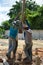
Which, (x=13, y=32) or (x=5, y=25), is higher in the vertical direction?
(x=13, y=32)

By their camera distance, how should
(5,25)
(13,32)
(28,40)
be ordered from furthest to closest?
(5,25) < (13,32) < (28,40)

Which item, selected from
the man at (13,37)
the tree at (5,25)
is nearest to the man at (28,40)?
the man at (13,37)

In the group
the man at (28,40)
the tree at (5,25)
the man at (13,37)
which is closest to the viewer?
the man at (28,40)

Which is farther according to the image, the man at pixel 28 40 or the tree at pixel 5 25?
the tree at pixel 5 25

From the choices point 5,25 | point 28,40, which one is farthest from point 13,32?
point 5,25

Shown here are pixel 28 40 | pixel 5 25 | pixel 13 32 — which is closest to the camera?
pixel 28 40

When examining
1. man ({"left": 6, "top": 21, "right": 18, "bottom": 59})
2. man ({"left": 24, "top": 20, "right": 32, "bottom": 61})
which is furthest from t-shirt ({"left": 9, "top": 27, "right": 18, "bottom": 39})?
man ({"left": 24, "top": 20, "right": 32, "bottom": 61})

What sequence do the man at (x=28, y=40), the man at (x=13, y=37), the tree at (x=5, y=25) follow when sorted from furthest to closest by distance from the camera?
1. the tree at (x=5, y=25)
2. the man at (x=13, y=37)
3. the man at (x=28, y=40)

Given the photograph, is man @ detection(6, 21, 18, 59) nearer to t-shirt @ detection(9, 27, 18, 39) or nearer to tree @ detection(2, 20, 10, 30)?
t-shirt @ detection(9, 27, 18, 39)

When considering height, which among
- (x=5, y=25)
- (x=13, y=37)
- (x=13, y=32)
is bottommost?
(x=5, y=25)

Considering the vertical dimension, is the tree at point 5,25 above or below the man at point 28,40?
below

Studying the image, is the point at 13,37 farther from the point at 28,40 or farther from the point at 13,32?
the point at 28,40

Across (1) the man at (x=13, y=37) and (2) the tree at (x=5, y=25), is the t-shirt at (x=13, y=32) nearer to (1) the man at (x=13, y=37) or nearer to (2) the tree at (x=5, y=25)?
(1) the man at (x=13, y=37)

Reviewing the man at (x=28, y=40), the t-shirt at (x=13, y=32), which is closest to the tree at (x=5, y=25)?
the t-shirt at (x=13, y=32)
